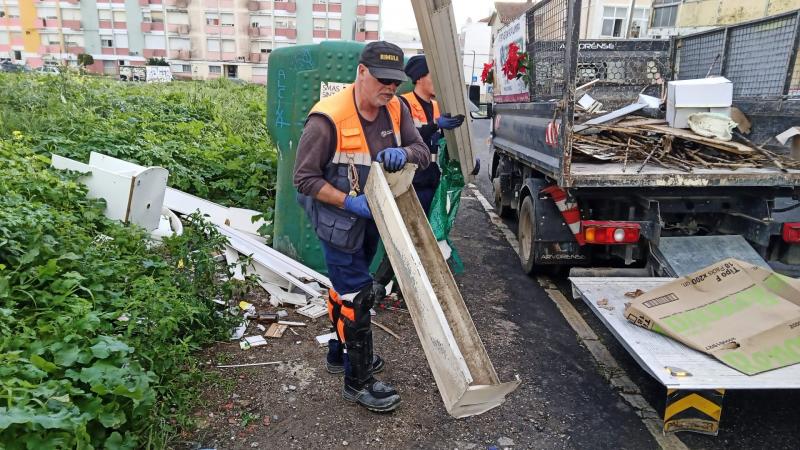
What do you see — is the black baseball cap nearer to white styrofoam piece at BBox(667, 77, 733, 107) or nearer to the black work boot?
the black work boot

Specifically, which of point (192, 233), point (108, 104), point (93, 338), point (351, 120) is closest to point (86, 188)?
point (192, 233)

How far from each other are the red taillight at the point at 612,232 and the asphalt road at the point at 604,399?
0.75 m

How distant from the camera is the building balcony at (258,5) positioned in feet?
187

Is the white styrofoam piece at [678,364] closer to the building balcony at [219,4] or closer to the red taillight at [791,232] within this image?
the red taillight at [791,232]

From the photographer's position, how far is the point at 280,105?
468 cm

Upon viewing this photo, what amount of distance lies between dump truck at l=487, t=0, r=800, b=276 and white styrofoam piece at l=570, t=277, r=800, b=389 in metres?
1.01

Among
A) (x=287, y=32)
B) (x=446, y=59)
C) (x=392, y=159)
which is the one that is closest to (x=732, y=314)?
(x=392, y=159)

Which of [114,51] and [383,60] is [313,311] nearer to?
[383,60]

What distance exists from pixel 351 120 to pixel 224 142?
5.96 m

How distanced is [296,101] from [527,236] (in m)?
2.74

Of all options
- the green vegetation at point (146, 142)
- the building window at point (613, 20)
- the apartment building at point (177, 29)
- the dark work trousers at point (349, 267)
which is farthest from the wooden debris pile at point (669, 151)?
the apartment building at point (177, 29)

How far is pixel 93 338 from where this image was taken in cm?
271

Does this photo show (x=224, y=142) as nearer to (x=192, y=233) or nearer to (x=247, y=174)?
(x=247, y=174)

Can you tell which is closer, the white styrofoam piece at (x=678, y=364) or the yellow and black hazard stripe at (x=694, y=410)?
the white styrofoam piece at (x=678, y=364)
